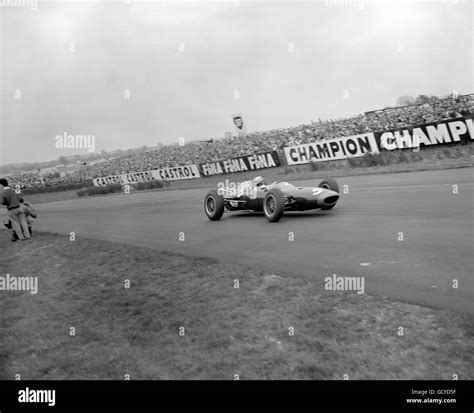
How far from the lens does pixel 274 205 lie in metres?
10.6

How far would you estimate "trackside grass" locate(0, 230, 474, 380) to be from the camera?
3.68m

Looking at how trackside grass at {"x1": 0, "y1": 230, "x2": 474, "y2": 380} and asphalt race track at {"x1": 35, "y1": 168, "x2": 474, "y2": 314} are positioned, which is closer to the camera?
trackside grass at {"x1": 0, "y1": 230, "x2": 474, "y2": 380}

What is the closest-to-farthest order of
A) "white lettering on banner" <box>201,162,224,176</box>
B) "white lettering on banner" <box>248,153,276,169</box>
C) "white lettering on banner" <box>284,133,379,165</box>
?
1. "white lettering on banner" <box>284,133,379,165</box>
2. "white lettering on banner" <box>248,153,276,169</box>
3. "white lettering on banner" <box>201,162,224,176</box>

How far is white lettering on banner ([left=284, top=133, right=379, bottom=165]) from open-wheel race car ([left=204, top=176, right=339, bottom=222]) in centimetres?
1252

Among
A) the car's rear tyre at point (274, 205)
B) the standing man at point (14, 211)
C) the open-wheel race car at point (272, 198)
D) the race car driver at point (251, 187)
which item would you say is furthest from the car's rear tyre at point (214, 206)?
the standing man at point (14, 211)

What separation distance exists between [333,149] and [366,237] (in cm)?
1753

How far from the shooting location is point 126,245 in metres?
9.97

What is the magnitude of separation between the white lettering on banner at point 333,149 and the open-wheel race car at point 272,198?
1252 cm

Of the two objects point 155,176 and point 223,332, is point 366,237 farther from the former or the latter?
point 155,176

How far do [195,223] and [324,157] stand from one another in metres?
14.7

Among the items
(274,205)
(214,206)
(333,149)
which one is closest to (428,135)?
(333,149)

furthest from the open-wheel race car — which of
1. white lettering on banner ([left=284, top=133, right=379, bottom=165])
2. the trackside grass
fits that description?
white lettering on banner ([left=284, top=133, right=379, bottom=165])

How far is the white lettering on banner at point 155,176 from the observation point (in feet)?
108

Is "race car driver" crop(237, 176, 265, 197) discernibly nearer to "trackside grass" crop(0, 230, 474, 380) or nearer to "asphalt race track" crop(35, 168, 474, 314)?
"asphalt race track" crop(35, 168, 474, 314)
